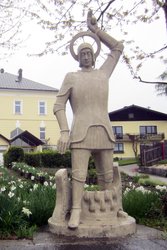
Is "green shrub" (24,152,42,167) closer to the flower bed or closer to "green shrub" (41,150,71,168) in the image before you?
"green shrub" (41,150,71,168)

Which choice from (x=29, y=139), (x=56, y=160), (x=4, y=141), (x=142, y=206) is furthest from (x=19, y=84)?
(x=142, y=206)

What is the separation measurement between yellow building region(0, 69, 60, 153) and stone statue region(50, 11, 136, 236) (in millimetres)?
34492

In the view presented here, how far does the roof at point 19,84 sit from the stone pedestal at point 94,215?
35625 millimetres

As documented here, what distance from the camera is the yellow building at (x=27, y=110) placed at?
39656 mm

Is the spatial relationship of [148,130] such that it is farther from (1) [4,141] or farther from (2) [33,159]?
(2) [33,159]

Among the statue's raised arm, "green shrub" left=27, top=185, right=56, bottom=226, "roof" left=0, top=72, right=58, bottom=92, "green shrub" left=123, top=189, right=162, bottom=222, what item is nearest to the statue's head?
the statue's raised arm

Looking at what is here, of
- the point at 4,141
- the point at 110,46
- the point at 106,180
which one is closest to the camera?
the point at 106,180

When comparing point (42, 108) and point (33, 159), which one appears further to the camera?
point (42, 108)

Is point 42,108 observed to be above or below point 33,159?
above

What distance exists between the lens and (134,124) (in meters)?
42.1

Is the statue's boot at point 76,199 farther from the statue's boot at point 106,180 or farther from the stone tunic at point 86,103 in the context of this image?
the stone tunic at point 86,103

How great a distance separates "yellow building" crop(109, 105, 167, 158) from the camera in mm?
41344

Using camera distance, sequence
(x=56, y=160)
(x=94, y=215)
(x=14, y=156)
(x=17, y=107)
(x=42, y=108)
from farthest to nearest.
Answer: (x=42, y=108)
(x=17, y=107)
(x=14, y=156)
(x=56, y=160)
(x=94, y=215)

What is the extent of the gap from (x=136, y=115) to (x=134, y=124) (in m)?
1.21
